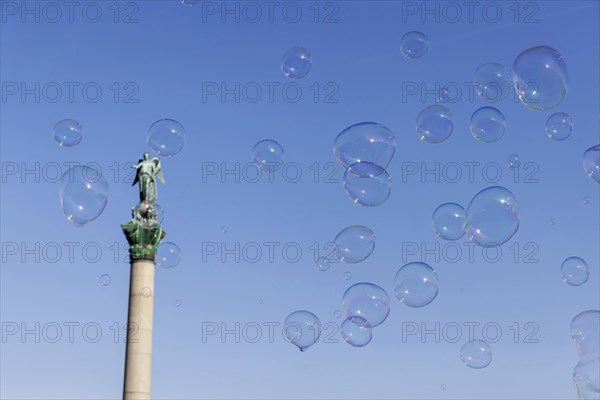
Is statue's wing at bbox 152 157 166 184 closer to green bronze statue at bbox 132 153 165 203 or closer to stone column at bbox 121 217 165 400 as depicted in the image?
green bronze statue at bbox 132 153 165 203

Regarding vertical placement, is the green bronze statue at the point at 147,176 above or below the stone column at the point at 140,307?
above

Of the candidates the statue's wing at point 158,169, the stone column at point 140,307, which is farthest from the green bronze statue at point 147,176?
the stone column at point 140,307

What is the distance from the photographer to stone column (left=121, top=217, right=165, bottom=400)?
102 ft

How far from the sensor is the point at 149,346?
31578 mm

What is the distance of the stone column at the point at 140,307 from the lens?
102 feet

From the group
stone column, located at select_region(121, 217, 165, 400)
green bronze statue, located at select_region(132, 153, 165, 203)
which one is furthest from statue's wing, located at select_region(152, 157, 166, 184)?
stone column, located at select_region(121, 217, 165, 400)

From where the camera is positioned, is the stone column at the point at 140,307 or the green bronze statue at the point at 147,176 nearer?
the stone column at the point at 140,307

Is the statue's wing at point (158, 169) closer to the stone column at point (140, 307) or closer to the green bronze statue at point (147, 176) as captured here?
the green bronze statue at point (147, 176)

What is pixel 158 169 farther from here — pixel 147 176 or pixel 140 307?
pixel 140 307

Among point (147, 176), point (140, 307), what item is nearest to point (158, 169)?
point (147, 176)

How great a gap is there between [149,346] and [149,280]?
235 cm

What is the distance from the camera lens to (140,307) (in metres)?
31.7

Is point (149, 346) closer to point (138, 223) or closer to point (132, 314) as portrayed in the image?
point (132, 314)

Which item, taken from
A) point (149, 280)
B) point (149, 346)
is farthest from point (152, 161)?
point (149, 346)
